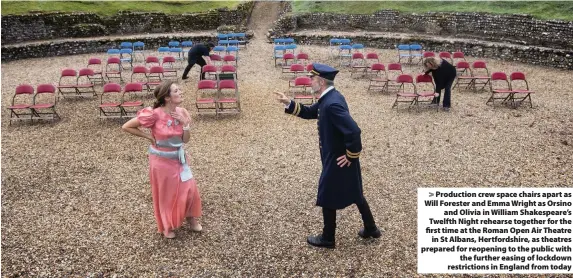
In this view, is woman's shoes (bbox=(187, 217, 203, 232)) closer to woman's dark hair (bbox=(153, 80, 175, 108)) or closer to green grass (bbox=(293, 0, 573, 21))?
woman's dark hair (bbox=(153, 80, 175, 108))

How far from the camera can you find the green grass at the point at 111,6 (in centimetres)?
2366

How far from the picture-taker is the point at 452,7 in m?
23.5

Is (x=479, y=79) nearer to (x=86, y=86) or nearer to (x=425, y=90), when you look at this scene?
(x=425, y=90)

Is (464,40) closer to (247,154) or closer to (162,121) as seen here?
(247,154)

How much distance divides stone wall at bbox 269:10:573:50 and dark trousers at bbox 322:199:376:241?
685 inches

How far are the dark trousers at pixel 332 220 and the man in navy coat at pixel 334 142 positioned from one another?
0.01 m

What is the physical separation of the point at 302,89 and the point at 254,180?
7.04 m

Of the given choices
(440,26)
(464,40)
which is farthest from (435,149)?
(440,26)

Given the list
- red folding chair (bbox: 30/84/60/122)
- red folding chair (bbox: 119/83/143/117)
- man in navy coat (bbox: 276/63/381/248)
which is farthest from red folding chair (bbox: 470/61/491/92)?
red folding chair (bbox: 30/84/60/122)

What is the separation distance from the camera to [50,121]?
11461mm

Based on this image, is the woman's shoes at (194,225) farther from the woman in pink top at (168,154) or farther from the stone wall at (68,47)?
the stone wall at (68,47)

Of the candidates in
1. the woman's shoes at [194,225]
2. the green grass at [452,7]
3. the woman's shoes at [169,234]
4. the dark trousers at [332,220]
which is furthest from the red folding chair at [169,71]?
the green grass at [452,7]

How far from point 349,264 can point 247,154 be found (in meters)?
4.37

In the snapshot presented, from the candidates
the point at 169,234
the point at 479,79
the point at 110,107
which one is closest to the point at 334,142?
the point at 169,234
